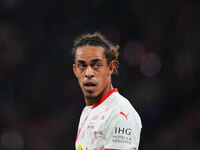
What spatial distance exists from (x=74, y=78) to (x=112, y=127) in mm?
6716

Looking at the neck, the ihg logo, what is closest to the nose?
the neck

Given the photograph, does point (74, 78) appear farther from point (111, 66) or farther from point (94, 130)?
point (94, 130)

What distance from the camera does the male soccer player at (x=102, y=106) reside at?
269cm

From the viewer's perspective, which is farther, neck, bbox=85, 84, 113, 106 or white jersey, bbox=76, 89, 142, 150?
neck, bbox=85, 84, 113, 106

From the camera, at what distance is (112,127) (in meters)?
2.71

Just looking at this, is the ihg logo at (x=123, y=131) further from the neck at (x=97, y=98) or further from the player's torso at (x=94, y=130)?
the neck at (x=97, y=98)

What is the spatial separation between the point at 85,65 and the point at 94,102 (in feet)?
1.28

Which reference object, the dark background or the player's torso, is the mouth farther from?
the dark background

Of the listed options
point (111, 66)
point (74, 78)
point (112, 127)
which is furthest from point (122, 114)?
point (74, 78)

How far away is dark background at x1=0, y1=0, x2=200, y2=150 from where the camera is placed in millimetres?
8438
